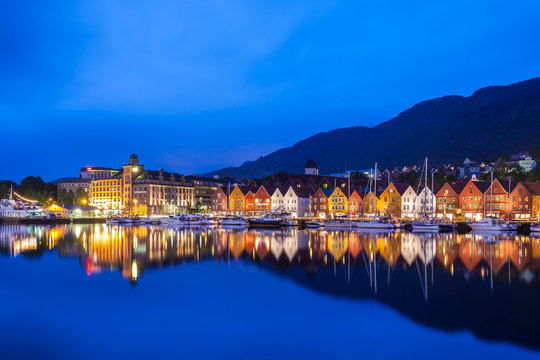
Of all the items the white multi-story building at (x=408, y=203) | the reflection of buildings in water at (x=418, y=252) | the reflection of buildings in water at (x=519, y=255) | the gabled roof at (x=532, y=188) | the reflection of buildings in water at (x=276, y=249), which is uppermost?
the gabled roof at (x=532, y=188)

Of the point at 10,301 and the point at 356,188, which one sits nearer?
the point at 10,301

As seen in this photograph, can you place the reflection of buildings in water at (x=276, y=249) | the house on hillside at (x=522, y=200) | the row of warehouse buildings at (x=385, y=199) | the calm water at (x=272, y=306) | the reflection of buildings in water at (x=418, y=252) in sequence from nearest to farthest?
the calm water at (x=272, y=306)
the reflection of buildings in water at (x=418, y=252)
the reflection of buildings in water at (x=276, y=249)
the house on hillside at (x=522, y=200)
the row of warehouse buildings at (x=385, y=199)

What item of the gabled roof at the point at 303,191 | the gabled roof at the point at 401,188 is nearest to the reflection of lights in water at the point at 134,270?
the gabled roof at the point at 401,188

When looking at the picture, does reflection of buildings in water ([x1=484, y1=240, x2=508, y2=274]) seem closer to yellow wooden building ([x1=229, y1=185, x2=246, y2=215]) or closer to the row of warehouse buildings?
the row of warehouse buildings

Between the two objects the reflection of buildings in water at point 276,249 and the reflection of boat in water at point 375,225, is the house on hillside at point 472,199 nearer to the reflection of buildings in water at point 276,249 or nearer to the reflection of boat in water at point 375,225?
the reflection of boat in water at point 375,225

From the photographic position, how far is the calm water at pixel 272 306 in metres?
14.6

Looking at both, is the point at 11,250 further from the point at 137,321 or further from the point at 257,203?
the point at 257,203

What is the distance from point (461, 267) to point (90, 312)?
863 inches

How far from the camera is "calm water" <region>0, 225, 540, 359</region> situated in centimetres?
1461

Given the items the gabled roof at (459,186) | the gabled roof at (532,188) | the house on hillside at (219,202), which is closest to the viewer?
the gabled roof at (532,188)

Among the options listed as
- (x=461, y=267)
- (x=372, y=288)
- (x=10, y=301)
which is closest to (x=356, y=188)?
(x=461, y=267)

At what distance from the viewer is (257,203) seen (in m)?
109

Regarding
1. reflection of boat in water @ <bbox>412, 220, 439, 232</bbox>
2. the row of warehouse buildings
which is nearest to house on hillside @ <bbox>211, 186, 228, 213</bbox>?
the row of warehouse buildings

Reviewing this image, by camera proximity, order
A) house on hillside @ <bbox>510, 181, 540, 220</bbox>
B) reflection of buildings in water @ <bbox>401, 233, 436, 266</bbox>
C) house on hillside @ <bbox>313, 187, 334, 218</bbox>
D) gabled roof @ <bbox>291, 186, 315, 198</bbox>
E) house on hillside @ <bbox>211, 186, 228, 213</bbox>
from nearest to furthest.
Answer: reflection of buildings in water @ <bbox>401, 233, 436, 266</bbox> < house on hillside @ <bbox>510, 181, 540, 220</bbox> < house on hillside @ <bbox>313, 187, 334, 218</bbox> < gabled roof @ <bbox>291, 186, 315, 198</bbox> < house on hillside @ <bbox>211, 186, 228, 213</bbox>
